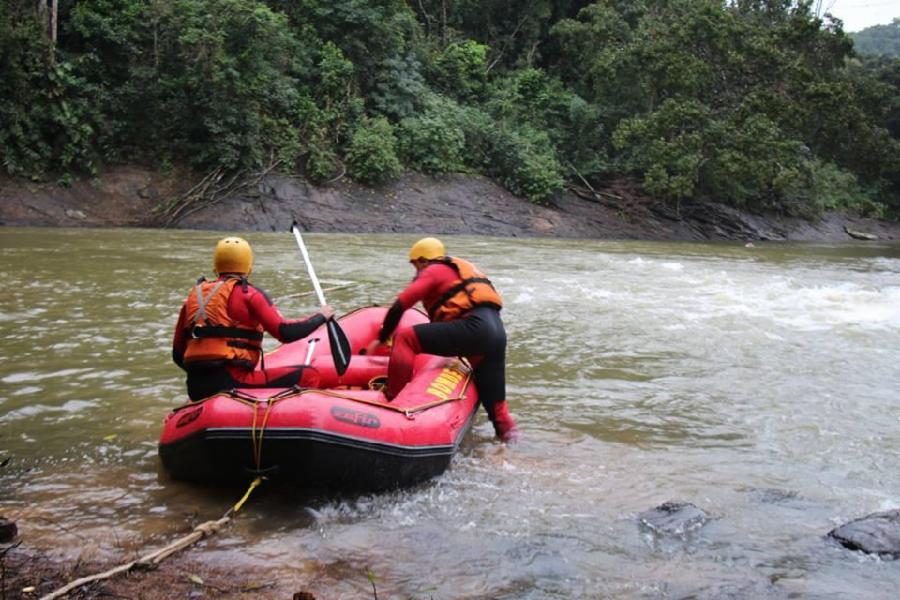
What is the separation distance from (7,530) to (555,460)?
2.47 m

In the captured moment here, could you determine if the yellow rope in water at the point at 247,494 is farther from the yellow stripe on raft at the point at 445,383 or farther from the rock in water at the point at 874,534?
the rock in water at the point at 874,534

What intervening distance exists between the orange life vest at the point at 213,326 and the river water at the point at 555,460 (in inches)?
24.0

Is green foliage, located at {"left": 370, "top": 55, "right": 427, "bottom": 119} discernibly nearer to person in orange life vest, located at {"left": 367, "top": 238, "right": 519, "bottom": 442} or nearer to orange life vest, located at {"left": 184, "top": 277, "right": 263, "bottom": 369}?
person in orange life vest, located at {"left": 367, "top": 238, "right": 519, "bottom": 442}

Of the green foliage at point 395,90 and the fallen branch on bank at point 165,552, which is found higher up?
the green foliage at point 395,90

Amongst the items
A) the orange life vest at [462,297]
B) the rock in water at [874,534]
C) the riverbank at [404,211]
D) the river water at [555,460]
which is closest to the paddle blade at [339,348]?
the orange life vest at [462,297]

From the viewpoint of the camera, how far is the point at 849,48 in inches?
843

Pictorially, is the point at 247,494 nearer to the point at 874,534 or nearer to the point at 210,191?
the point at 874,534

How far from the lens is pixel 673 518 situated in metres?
3.36

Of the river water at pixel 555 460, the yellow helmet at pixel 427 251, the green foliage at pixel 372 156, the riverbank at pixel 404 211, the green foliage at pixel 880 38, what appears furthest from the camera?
the green foliage at pixel 880 38

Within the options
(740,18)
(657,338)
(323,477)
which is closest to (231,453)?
(323,477)

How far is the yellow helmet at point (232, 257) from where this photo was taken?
3.83 m

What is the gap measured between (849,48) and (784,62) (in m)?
2.82

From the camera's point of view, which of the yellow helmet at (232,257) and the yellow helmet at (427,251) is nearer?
the yellow helmet at (232,257)

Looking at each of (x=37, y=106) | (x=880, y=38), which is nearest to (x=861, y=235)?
(x=37, y=106)
